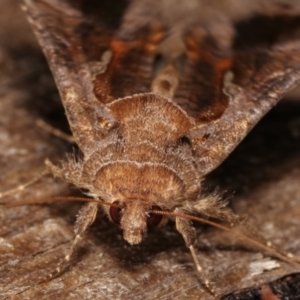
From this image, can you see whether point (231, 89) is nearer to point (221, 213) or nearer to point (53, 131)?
point (221, 213)

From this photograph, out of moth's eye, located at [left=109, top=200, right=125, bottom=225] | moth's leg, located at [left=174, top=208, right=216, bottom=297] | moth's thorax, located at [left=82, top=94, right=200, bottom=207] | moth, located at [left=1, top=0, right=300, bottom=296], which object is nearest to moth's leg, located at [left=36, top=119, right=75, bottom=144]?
moth, located at [left=1, top=0, right=300, bottom=296]

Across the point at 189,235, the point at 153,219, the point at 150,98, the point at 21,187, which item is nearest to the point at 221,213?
the point at 189,235

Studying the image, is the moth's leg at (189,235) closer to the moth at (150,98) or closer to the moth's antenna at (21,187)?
the moth at (150,98)

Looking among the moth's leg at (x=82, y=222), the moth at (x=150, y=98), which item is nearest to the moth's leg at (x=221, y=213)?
the moth at (x=150, y=98)

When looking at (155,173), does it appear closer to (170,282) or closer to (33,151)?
(170,282)

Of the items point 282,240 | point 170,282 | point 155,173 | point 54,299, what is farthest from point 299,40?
point 54,299
